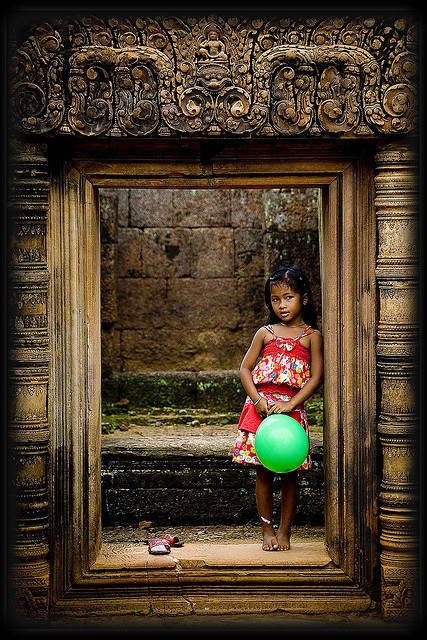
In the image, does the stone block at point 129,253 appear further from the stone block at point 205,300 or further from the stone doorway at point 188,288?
the stone block at point 205,300

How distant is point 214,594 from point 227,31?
2.97 meters

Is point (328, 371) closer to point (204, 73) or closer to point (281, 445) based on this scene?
point (281, 445)

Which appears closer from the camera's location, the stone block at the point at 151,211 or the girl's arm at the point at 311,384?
the girl's arm at the point at 311,384

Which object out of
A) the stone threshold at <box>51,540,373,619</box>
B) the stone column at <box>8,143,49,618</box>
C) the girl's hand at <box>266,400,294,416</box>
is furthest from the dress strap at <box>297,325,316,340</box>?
the stone column at <box>8,143,49,618</box>

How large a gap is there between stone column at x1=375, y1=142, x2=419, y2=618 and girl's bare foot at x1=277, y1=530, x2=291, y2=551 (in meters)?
0.72

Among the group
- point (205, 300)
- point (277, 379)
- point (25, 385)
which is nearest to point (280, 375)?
point (277, 379)

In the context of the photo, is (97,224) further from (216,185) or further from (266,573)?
(266,573)

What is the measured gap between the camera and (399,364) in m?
4.41

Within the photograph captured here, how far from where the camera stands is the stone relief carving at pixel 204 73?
4.24 m

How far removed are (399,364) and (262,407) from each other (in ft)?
2.88

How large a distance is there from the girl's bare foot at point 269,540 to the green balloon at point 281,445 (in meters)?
0.61

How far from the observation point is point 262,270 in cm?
811

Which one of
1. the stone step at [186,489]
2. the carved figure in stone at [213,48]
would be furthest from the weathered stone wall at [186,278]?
the carved figure in stone at [213,48]

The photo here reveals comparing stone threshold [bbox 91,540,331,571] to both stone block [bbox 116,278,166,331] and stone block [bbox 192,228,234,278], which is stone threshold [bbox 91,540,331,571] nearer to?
stone block [bbox 116,278,166,331]
